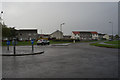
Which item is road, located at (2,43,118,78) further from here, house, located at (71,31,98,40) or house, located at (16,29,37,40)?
house, located at (71,31,98,40)

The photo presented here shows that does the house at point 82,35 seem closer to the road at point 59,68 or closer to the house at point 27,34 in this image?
the house at point 27,34

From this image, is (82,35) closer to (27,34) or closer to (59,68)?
(27,34)

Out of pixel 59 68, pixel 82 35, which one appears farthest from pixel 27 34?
pixel 59 68

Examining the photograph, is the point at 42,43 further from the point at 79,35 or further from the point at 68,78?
the point at 79,35

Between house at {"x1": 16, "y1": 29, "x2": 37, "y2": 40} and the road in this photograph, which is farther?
house at {"x1": 16, "y1": 29, "x2": 37, "y2": 40}

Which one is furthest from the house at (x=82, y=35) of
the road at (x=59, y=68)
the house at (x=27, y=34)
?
the road at (x=59, y=68)

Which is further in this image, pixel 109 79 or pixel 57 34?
pixel 57 34

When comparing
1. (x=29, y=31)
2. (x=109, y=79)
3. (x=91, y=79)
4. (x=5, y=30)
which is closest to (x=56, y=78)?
(x=91, y=79)

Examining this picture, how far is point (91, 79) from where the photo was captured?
4816 millimetres

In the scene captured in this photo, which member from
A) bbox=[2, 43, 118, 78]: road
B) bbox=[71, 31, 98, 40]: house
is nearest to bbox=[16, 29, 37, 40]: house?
bbox=[71, 31, 98, 40]: house

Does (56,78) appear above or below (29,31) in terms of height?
below

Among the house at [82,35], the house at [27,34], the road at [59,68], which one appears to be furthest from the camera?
the house at [82,35]

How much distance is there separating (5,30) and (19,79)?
4445cm

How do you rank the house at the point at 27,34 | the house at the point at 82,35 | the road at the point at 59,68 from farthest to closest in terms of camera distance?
the house at the point at 82,35 → the house at the point at 27,34 → the road at the point at 59,68
